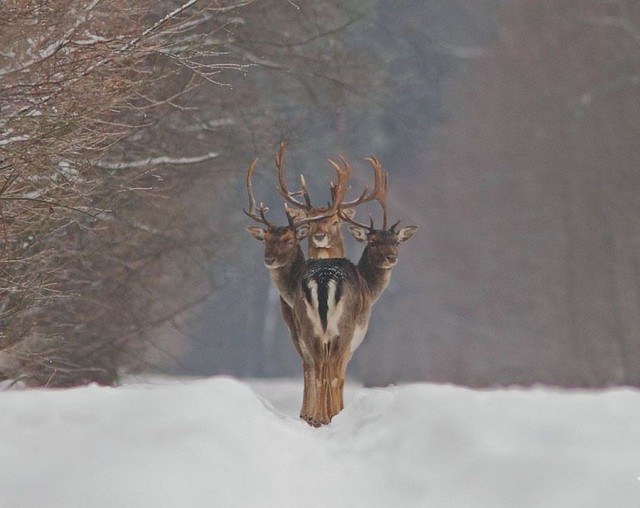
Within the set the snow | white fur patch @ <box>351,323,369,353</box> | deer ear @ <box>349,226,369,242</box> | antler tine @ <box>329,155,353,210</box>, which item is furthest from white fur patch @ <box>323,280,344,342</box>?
the snow

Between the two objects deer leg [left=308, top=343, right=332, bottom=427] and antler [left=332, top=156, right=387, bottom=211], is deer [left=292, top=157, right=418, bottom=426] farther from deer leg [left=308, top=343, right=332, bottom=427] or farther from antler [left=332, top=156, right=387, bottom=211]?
antler [left=332, top=156, right=387, bottom=211]

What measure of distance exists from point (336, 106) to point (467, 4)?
40532mm

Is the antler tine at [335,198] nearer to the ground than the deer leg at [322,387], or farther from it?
farther from it

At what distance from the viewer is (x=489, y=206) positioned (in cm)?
5606

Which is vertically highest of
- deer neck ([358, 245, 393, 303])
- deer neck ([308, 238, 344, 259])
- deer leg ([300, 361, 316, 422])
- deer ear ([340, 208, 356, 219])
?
deer ear ([340, 208, 356, 219])

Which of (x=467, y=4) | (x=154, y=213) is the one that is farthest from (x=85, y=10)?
(x=467, y=4)

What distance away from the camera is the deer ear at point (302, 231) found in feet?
50.5

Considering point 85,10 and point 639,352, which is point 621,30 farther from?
point 85,10

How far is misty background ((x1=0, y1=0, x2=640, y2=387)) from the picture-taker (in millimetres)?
18594

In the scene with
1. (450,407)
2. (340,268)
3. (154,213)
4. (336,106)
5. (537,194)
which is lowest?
(450,407)

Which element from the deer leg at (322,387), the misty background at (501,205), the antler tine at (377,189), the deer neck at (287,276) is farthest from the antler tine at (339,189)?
the misty background at (501,205)

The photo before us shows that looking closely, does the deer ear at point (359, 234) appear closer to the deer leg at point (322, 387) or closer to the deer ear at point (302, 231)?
the deer ear at point (302, 231)

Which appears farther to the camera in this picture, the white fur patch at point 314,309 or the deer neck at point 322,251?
the deer neck at point 322,251

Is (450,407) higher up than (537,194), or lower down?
lower down
